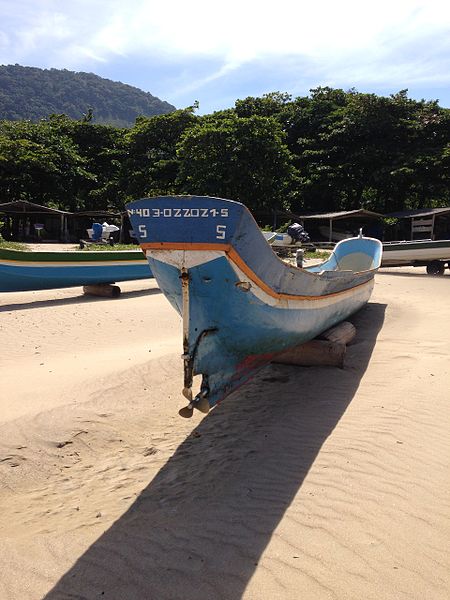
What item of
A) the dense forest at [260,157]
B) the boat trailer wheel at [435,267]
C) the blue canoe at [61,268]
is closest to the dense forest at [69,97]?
the dense forest at [260,157]

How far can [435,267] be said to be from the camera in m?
16.3

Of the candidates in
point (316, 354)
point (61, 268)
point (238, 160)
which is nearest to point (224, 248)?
point (316, 354)

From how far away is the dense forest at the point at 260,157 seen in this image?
24797 mm

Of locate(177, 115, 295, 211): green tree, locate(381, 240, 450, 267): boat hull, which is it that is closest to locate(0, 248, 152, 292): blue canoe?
locate(381, 240, 450, 267): boat hull

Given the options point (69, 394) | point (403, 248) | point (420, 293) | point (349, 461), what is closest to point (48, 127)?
point (403, 248)

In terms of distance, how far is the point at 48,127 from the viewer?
38.1m

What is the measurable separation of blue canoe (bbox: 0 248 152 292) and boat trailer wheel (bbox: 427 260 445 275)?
34.8 feet

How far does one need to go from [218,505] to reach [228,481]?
1.08 ft

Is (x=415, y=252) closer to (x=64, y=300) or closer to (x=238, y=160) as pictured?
(x=238, y=160)

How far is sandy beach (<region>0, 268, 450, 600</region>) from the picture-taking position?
248 cm

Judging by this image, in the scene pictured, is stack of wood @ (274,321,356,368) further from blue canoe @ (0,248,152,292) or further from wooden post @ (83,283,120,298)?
blue canoe @ (0,248,152,292)

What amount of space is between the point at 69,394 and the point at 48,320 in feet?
13.3

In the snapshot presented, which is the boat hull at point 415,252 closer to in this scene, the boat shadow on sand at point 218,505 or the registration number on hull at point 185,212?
the boat shadow on sand at point 218,505

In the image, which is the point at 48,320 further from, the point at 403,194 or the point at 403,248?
the point at 403,194
